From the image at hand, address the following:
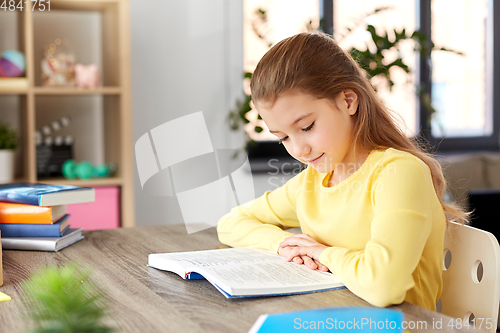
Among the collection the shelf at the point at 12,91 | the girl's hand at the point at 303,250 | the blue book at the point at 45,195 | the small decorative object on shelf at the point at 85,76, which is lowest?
the girl's hand at the point at 303,250

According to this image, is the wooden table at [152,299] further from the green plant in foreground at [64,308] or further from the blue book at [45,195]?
the green plant in foreground at [64,308]

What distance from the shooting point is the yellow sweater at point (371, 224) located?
0.76m

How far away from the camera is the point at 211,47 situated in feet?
9.45

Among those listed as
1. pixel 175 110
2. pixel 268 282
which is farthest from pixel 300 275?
pixel 175 110

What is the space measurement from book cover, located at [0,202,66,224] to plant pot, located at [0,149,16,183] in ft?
3.63

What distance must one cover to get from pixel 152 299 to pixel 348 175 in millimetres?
484

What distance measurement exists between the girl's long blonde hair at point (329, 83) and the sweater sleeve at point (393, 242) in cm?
12

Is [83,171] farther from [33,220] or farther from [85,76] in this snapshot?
[33,220]

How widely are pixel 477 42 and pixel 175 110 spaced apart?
241 cm

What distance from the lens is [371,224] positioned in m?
0.89

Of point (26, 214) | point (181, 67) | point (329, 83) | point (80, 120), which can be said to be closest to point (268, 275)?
point (329, 83)

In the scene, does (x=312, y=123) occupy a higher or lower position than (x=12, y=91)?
lower

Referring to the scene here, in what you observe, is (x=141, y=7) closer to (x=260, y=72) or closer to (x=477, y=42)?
(x=260, y=72)

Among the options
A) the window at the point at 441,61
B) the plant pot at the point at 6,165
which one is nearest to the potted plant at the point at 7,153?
the plant pot at the point at 6,165
